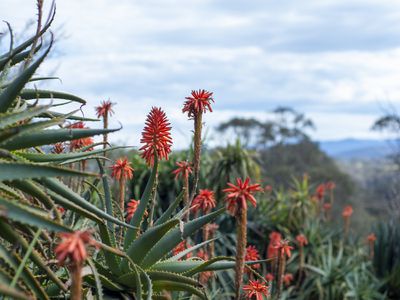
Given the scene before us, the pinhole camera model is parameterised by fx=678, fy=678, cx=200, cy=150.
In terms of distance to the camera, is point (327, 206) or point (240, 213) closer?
point (240, 213)

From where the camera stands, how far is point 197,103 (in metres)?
3.26

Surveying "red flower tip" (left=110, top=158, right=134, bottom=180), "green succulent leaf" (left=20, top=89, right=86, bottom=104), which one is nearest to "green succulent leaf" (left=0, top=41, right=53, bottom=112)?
"green succulent leaf" (left=20, top=89, right=86, bottom=104)

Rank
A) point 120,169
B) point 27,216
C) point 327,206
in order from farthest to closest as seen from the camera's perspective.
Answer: point 327,206, point 120,169, point 27,216

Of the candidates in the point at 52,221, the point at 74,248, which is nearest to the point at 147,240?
the point at 52,221

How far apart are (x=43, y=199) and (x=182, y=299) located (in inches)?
53.2

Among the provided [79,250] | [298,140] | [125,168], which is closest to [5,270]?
[79,250]

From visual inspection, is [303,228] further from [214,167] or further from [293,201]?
[214,167]

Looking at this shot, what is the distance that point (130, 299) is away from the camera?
10.1ft

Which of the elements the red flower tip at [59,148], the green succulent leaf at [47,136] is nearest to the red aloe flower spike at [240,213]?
the green succulent leaf at [47,136]

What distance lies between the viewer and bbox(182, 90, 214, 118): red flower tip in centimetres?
326

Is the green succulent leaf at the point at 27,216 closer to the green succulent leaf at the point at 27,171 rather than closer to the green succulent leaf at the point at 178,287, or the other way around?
the green succulent leaf at the point at 27,171

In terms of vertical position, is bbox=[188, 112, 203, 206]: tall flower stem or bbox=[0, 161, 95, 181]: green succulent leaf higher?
bbox=[188, 112, 203, 206]: tall flower stem

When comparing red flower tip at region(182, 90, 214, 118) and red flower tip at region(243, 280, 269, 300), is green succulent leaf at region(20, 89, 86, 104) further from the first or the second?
red flower tip at region(243, 280, 269, 300)

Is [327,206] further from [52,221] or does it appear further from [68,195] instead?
[52,221]
